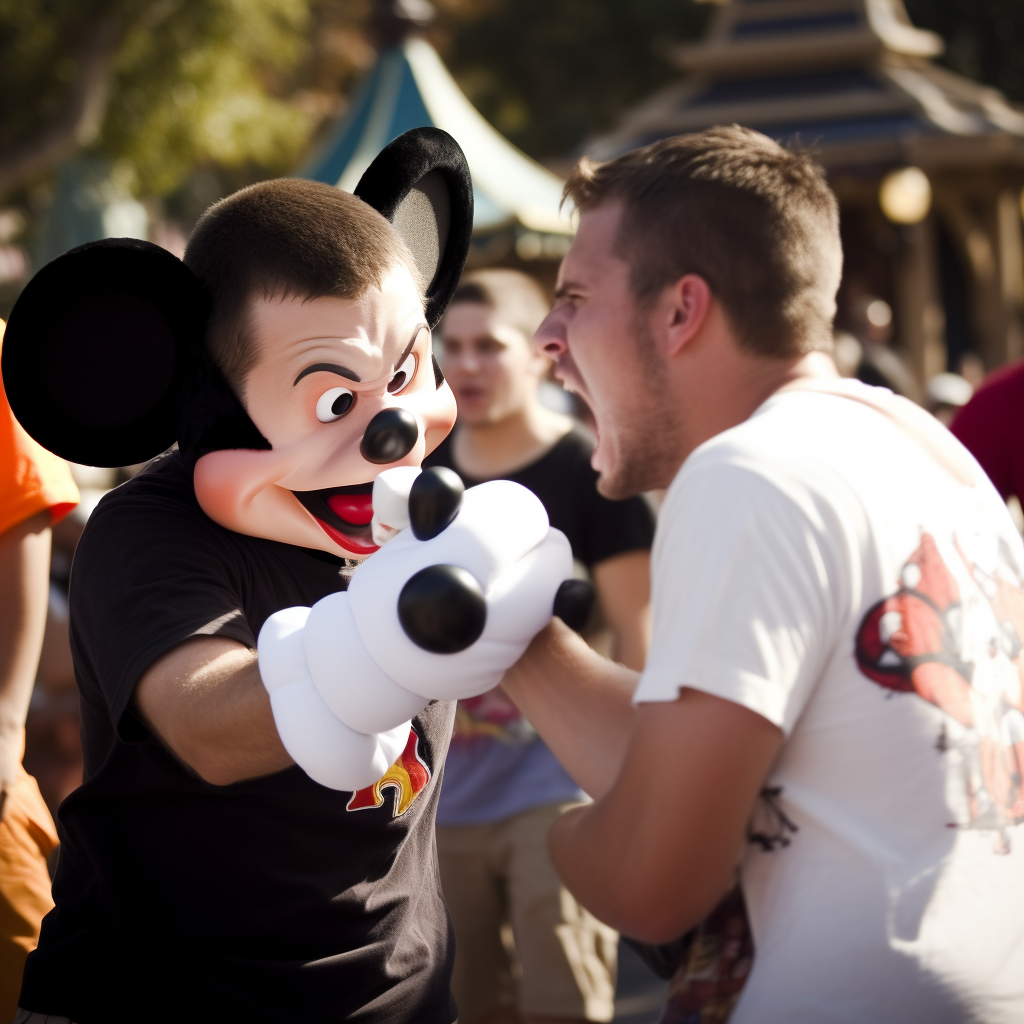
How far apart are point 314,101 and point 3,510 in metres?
19.4

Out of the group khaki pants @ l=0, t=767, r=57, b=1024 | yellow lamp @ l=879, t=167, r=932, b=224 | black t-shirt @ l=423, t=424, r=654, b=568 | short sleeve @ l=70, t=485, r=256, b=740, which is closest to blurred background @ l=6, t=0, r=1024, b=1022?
yellow lamp @ l=879, t=167, r=932, b=224

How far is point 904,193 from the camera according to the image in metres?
13.1

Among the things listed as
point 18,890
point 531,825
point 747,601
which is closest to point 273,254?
point 747,601

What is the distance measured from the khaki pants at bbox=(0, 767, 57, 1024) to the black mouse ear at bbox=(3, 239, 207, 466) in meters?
0.81

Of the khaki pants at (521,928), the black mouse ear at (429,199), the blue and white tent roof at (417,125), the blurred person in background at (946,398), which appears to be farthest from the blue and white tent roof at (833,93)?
the black mouse ear at (429,199)

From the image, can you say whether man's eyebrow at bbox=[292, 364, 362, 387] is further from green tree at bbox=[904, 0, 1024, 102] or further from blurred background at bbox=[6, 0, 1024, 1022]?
green tree at bbox=[904, 0, 1024, 102]

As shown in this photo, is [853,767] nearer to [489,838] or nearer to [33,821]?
[33,821]

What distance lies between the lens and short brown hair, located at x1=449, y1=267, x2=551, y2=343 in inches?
170

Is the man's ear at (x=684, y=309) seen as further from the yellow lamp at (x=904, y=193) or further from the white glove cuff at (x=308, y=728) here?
the yellow lamp at (x=904, y=193)

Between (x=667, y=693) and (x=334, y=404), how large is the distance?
717 mm

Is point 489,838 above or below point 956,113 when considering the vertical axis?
above

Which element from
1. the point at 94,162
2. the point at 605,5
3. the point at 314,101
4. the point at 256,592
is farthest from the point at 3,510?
the point at 605,5

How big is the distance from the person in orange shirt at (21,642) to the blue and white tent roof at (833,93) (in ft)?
37.9

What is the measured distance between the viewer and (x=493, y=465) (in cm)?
400
